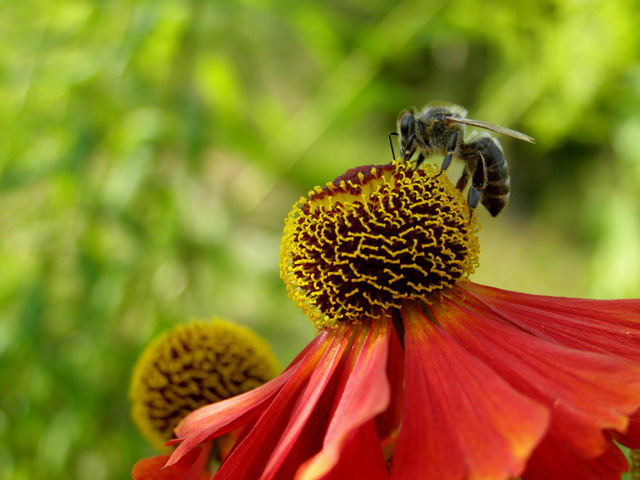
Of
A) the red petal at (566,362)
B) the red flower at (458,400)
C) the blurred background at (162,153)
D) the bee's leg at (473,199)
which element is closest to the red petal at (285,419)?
the red flower at (458,400)

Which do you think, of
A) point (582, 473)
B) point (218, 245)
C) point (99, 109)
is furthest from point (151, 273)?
point (582, 473)

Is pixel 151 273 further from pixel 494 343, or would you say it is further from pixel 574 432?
pixel 574 432

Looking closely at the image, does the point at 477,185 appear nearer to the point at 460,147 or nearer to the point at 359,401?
the point at 460,147

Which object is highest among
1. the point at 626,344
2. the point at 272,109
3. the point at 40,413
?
the point at 272,109

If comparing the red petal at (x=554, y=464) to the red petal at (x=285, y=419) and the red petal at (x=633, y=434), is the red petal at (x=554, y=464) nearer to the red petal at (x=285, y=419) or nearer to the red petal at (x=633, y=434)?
the red petal at (x=633, y=434)

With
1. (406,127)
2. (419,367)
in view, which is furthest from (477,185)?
(419,367)

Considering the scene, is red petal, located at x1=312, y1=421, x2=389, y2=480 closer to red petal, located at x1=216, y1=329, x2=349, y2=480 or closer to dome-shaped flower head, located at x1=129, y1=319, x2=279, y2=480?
red petal, located at x1=216, y1=329, x2=349, y2=480
